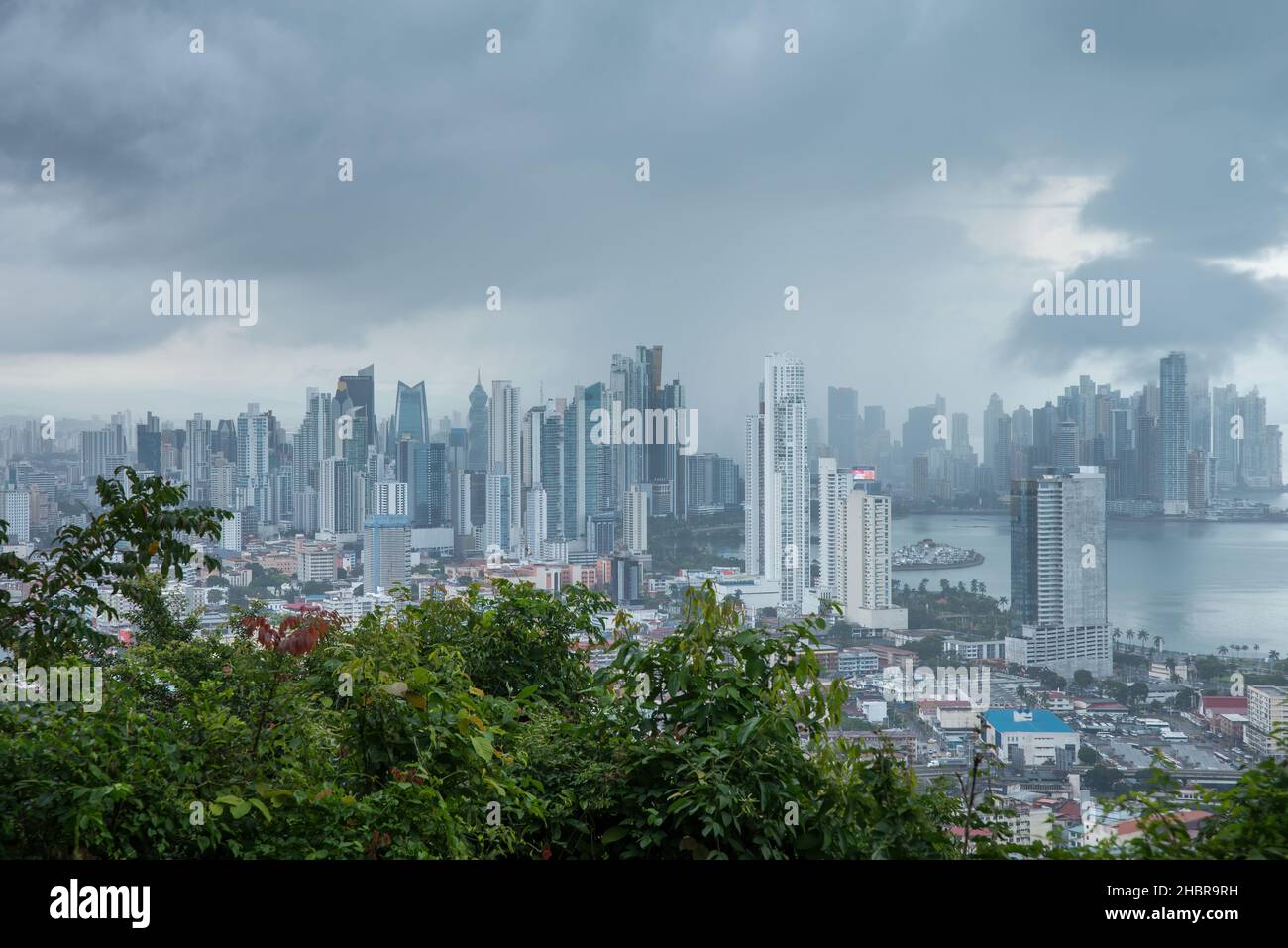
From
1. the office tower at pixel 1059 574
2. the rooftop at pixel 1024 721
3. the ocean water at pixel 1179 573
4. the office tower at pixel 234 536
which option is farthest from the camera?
the office tower at pixel 234 536

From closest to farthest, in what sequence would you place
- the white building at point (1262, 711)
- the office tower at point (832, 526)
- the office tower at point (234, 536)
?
the white building at point (1262, 711)
the office tower at point (832, 526)
the office tower at point (234, 536)

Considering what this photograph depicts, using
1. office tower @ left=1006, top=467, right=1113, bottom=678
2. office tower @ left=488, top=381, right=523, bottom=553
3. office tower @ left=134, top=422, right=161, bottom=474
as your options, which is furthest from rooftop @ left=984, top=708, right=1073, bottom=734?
office tower @ left=134, top=422, right=161, bottom=474

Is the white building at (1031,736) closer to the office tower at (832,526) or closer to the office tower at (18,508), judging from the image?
the office tower at (832,526)

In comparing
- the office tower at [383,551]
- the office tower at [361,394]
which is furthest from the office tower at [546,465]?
the office tower at [361,394]

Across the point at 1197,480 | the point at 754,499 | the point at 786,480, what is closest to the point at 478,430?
the point at 754,499

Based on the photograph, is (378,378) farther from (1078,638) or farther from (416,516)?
(1078,638)

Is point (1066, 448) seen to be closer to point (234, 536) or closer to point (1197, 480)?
point (1197, 480)
